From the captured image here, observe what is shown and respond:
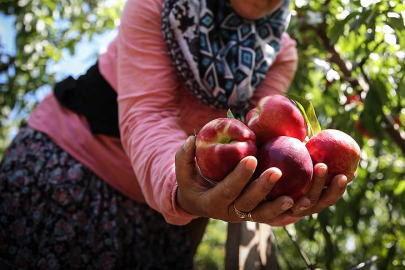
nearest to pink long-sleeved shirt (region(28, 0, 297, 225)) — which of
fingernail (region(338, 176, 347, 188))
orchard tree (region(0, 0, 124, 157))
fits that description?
fingernail (region(338, 176, 347, 188))

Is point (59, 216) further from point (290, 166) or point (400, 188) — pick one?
point (400, 188)

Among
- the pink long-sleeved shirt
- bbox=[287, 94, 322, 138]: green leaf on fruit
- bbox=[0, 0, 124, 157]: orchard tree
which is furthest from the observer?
bbox=[0, 0, 124, 157]: orchard tree

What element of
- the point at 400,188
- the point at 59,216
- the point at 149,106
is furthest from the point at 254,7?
the point at 400,188

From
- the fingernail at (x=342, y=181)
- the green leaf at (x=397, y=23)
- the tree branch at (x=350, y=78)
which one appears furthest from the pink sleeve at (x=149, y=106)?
the tree branch at (x=350, y=78)

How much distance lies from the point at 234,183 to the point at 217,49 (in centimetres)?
77

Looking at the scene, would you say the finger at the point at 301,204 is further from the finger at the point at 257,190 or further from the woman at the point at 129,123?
the woman at the point at 129,123

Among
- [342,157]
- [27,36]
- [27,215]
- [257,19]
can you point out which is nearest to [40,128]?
[27,215]

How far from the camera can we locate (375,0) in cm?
164

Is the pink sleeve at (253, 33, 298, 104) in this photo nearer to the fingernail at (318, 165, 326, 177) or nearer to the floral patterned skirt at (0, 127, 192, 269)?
the floral patterned skirt at (0, 127, 192, 269)

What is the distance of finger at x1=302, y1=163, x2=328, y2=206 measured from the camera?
91cm

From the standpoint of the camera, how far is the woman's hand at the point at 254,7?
4.86ft

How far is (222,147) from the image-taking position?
909 millimetres

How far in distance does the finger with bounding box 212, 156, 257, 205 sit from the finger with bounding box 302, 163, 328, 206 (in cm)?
14

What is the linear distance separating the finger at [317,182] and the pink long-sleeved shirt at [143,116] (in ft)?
0.98
